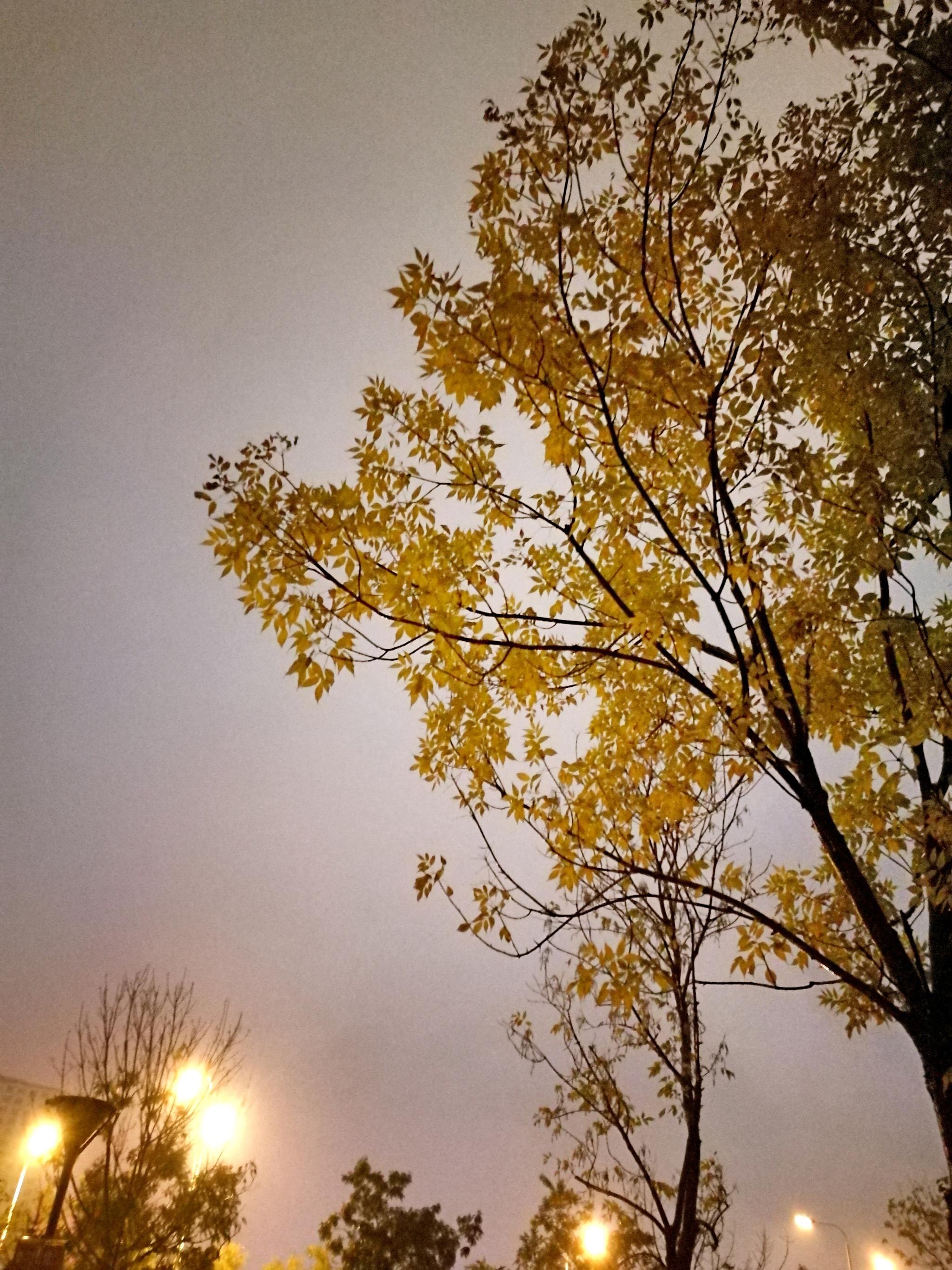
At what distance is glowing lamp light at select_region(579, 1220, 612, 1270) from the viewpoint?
8906mm

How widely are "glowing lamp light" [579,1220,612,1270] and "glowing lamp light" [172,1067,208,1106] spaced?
5381mm

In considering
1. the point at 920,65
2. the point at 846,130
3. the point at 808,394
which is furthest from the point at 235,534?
the point at 920,65

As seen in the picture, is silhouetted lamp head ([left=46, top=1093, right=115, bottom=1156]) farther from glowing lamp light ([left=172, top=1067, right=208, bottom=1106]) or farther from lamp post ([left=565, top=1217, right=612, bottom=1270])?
lamp post ([left=565, top=1217, right=612, bottom=1270])

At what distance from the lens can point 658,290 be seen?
139 inches

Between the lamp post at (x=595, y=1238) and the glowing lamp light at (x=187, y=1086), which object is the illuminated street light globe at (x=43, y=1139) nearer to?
the glowing lamp light at (x=187, y=1086)

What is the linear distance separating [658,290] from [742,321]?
1.55 feet

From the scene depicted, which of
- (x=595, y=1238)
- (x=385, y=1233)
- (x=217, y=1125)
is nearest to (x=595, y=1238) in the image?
(x=595, y=1238)

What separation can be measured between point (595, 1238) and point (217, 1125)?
5.02m

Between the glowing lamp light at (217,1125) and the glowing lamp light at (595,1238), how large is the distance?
4.78m

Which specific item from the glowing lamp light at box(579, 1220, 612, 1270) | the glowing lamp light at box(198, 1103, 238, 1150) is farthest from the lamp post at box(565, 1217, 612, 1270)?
the glowing lamp light at box(198, 1103, 238, 1150)

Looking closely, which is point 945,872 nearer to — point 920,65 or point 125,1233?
point 920,65

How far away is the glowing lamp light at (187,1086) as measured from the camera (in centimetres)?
880

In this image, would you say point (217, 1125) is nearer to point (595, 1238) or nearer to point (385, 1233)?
point (595, 1238)

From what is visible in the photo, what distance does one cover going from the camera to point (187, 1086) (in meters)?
8.80
